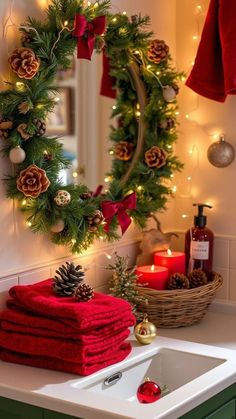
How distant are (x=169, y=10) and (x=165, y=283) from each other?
0.86 meters

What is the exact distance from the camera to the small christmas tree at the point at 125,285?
1930mm

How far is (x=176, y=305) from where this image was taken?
1.95 meters

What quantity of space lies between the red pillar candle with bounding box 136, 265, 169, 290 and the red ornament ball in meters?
0.44

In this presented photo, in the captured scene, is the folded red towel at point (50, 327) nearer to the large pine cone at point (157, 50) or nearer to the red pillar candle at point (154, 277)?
the red pillar candle at point (154, 277)

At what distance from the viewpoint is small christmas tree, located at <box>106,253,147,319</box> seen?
1.93 meters

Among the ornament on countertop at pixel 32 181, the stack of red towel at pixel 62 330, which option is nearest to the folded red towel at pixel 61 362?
the stack of red towel at pixel 62 330

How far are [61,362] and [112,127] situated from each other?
83 cm

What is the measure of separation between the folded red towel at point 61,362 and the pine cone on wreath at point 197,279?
0.40 m

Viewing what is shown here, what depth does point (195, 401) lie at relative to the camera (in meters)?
1.48

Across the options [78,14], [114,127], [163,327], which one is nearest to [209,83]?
[114,127]

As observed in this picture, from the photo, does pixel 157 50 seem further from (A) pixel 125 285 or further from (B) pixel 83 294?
(B) pixel 83 294

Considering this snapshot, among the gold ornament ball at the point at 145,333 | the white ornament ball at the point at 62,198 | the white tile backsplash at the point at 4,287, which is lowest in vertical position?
the gold ornament ball at the point at 145,333

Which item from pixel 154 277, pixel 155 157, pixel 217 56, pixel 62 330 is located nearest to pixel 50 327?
pixel 62 330

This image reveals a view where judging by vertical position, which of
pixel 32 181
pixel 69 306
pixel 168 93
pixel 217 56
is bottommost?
pixel 69 306
